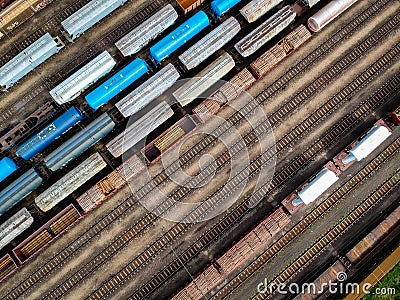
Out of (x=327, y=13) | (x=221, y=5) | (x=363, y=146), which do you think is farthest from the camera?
(x=327, y=13)

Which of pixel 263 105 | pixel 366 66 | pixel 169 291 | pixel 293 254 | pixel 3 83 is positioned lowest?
pixel 293 254

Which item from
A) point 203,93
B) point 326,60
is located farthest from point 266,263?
point 326,60

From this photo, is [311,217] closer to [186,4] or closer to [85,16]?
[186,4]

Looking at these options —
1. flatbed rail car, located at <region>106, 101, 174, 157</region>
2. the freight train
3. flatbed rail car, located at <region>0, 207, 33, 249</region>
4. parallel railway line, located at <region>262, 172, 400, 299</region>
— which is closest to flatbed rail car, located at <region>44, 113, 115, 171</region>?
flatbed rail car, located at <region>106, 101, 174, 157</region>

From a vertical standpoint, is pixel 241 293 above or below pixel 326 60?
below

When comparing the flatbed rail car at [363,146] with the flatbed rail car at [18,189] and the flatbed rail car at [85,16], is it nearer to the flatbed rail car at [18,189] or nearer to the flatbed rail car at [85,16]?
the flatbed rail car at [85,16]

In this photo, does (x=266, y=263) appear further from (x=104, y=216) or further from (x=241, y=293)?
(x=104, y=216)

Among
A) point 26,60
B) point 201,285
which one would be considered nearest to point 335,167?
point 201,285
